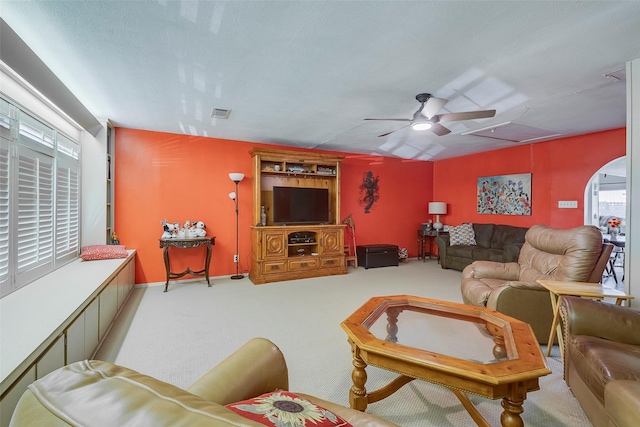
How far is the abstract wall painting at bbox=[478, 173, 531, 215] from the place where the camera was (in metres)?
5.34

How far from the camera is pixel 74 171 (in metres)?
3.48

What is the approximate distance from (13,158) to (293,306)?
2906mm

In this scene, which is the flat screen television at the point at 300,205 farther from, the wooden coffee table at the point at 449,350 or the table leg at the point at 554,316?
the table leg at the point at 554,316

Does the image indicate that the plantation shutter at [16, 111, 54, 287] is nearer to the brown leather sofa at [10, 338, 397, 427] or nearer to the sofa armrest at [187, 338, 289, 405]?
the sofa armrest at [187, 338, 289, 405]

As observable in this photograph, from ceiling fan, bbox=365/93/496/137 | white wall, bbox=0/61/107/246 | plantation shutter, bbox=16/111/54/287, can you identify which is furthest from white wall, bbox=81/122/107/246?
ceiling fan, bbox=365/93/496/137

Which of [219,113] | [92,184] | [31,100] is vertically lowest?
[92,184]

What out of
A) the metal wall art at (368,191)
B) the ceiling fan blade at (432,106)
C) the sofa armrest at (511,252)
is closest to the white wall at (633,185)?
the ceiling fan blade at (432,106)

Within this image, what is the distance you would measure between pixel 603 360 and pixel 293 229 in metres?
4.04

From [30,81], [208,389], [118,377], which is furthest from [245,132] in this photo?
[118,377]

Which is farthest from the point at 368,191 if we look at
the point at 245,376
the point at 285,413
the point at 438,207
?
the point at 285,413

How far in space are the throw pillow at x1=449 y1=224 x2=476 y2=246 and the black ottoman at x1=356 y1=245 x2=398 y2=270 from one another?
1146 mm

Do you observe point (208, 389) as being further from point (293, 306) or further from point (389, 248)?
point (389, 248)

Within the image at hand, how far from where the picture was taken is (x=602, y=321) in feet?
5.82

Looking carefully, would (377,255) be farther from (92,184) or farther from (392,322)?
(92,184)
